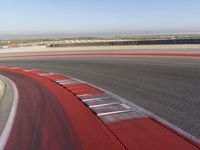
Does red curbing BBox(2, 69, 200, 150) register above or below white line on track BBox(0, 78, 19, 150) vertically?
above

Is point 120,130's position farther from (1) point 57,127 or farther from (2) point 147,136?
(1) point 57,127

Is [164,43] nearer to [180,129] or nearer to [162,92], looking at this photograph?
[162,92]

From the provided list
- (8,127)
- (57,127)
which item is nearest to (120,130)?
(57,127)

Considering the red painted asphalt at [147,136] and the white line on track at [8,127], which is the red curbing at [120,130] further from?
the white line on track at [8,127]

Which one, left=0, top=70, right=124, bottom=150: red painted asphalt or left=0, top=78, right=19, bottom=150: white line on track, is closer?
left=0, top=70, right=124, bottom=150: red painted asphalt

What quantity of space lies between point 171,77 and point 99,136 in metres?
8.22

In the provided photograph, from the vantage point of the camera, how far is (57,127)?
7.23 meters

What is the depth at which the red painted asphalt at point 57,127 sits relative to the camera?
19.6 ft

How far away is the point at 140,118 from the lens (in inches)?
297

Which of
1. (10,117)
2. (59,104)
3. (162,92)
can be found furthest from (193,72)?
(10,117)

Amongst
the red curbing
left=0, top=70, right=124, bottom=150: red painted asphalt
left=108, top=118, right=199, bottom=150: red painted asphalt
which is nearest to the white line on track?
left=0, top=70, right=124, bottom=150: red painted asphalt

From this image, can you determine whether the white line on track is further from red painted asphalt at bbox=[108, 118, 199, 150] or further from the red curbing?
red painted asphalt at bbox=[108, 118, 199, 150]

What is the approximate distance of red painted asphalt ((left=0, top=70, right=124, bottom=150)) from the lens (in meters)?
5.98

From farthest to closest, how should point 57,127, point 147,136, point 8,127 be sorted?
point 8,127 → point 57,127 → point 147,136
